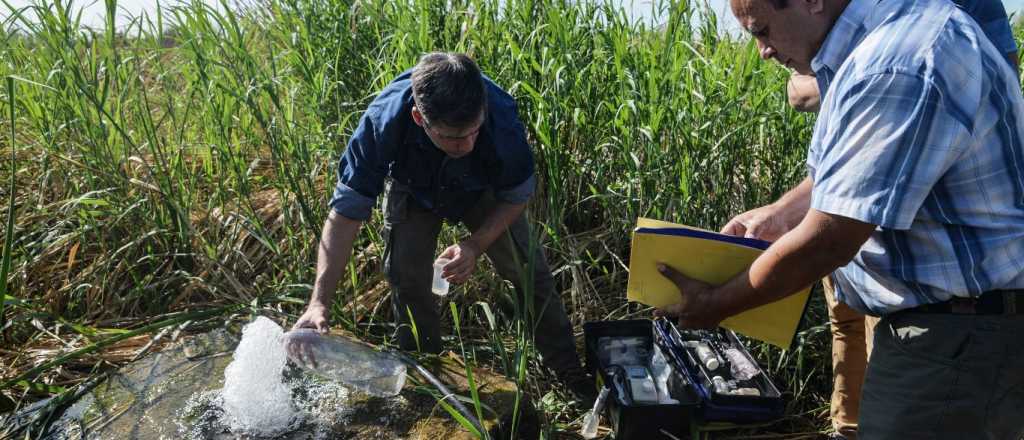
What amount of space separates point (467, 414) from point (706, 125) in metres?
1.40

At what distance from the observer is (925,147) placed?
129 centimetres

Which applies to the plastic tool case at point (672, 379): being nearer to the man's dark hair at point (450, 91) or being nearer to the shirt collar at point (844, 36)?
the man's dark hair at point (450, 91)

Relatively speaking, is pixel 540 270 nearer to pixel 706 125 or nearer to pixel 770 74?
pixel 706 125

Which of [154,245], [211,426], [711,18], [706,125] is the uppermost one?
[711,18]

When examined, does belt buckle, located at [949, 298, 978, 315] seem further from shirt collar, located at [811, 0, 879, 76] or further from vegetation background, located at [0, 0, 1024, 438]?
vegetation background, located at [0, 0, 1024, 438]

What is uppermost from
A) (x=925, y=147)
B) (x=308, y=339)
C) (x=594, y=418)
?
(x=925, y=147)

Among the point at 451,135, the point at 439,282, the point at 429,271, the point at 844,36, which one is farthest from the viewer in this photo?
the point at 429,271

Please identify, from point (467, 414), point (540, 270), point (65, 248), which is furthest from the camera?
point (65, 248)

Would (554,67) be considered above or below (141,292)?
above

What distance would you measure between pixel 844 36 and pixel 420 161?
1376 millimetres

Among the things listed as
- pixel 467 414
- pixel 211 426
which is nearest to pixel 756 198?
pixel 467 414

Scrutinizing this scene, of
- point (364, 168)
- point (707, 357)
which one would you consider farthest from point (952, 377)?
point (364, 168)

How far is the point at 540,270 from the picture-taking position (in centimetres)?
267

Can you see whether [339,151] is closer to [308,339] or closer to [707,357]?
[308,339]
